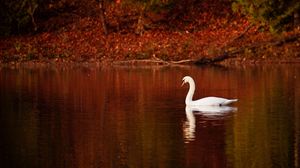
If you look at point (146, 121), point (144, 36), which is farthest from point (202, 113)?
point (144, 36)

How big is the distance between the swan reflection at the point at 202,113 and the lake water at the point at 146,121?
5cm

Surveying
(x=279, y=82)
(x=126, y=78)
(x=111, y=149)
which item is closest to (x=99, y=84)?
(x=126, y=78)

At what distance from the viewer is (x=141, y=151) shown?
58.0 ft

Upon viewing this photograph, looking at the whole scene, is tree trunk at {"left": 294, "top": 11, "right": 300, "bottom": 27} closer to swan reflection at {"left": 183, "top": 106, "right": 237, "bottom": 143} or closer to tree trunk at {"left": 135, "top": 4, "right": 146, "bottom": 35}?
tree trunk at {"left": 135, "top": 4, "right": 146, "bottom": 35}

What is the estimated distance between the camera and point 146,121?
22.0 meters

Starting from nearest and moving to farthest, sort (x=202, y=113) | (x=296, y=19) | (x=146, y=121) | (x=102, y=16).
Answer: (x=146, y=121)
(x=202, y=113)
(x=296, y=19)
(x=102, y=16)

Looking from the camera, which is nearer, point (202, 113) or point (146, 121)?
point (146, 121)

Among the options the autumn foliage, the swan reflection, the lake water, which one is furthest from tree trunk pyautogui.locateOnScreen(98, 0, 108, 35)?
the swan reflection

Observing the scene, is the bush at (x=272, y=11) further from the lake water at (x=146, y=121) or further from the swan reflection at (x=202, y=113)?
the swan reflection at (x=202, y=113)

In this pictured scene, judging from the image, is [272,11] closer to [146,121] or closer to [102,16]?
[102,16]

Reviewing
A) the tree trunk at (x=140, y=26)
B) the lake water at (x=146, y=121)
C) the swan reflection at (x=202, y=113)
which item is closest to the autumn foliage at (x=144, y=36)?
the tree trunk at (x=140, y=26)

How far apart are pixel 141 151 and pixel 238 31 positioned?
2536cm

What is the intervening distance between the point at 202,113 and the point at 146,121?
2.62 metres

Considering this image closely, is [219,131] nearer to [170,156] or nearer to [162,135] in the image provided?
[162,135]
